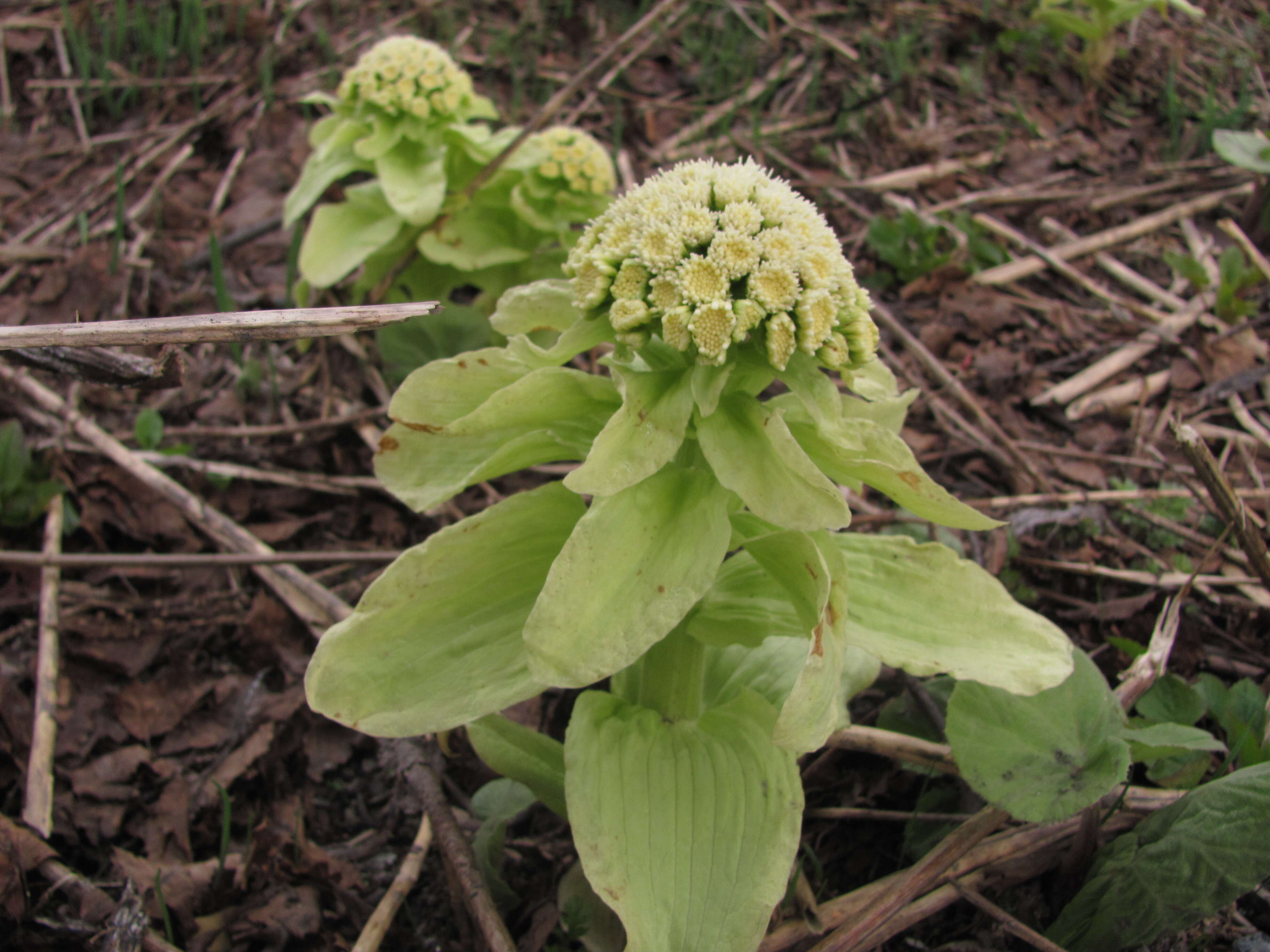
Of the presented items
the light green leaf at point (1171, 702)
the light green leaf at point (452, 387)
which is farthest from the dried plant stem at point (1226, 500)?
the light green leaf at point (452, 387)

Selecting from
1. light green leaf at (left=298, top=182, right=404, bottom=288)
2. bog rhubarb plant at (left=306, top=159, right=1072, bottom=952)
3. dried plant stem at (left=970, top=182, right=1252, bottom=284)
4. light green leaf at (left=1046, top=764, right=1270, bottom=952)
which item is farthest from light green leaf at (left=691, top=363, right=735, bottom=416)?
dried plant stem at (left=970, top=182, right=1252, bottom=284)

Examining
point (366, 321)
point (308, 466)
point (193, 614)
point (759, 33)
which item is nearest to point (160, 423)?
point (308, 466)

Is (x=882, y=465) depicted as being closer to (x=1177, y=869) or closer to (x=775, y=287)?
(x=775, y=287)

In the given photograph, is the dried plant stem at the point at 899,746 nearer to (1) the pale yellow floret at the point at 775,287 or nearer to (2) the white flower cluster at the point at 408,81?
(1) the pale yellow floret at the point at 775,287

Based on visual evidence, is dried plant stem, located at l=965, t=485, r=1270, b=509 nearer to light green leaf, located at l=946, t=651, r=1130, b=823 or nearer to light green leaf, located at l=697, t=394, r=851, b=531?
light green leaf, located at l=946, t=651, r=1130, b=823

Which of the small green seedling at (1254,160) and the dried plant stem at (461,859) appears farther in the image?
the small green seedling at (1254,160)
